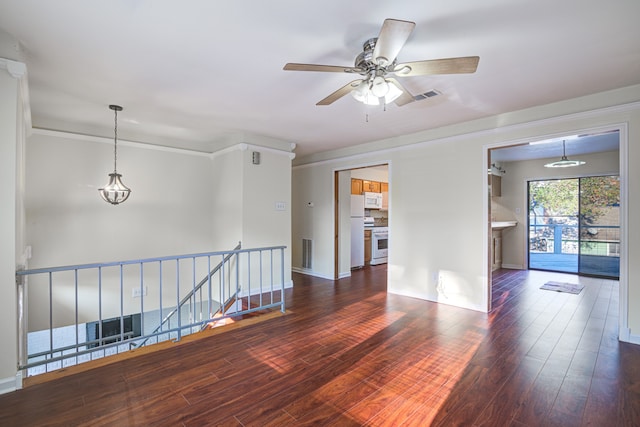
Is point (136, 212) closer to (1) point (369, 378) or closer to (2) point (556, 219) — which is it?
(1) point (369, 378)

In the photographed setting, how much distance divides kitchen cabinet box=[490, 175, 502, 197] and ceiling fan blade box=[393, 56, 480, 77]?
566 centimetres

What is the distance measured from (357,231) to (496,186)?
11.1 feet

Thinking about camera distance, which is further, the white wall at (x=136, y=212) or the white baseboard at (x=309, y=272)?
the white baseboard at (x=309, y=272)

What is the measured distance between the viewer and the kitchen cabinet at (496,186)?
6.76 metres

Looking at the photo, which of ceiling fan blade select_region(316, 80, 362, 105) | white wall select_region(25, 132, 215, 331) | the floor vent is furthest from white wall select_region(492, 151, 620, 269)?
white wall select_region(25, 132, 215, 331)

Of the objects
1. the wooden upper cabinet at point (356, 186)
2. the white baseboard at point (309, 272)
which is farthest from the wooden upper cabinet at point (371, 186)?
the white baseboard at point (309, 272)

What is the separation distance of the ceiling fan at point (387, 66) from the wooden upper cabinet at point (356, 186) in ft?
13.4

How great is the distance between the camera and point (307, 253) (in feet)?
20.0

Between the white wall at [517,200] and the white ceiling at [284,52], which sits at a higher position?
the white ceiling at [284,52]

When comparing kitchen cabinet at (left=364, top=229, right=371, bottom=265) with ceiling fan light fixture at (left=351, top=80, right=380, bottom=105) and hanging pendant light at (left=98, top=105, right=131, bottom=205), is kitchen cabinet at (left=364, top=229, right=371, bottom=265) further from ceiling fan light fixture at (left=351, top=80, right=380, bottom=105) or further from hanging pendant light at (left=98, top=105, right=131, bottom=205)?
ceiling fan light fixture at (left=351, top=80, right=380, bottom=105)

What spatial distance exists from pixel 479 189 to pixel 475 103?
1.12 metres

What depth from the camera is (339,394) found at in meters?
2.05

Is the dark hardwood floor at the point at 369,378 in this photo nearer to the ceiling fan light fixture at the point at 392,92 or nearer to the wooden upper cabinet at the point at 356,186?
the ceiling fan light fixture at the point at 392,92

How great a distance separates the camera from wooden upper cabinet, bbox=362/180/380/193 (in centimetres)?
686
